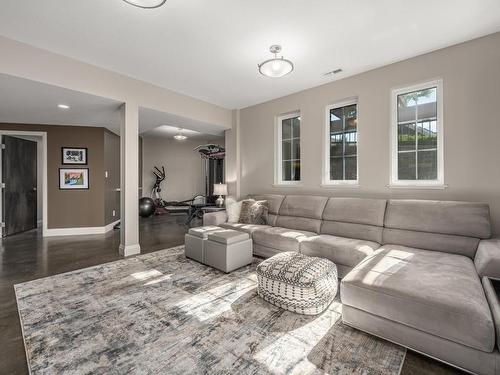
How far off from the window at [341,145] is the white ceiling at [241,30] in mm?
649

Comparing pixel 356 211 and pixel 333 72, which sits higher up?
pixel 333 72

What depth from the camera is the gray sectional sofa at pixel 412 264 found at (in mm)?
1397

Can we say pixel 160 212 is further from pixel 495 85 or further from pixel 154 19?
pixel 495 85

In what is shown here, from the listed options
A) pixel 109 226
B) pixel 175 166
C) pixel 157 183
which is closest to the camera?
pixel 109 226

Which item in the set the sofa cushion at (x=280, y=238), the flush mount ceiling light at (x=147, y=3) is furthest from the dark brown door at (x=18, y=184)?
the sofa cushion at (x=280, y=238)

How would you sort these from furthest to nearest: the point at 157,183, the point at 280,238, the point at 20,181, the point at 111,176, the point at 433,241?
the point at 157,183 → the point at 111,176 → the point at 20,181 → the point at 280,238 → the point at 433,241

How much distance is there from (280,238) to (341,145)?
6.38ft

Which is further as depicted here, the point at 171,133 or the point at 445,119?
the point at 171,133

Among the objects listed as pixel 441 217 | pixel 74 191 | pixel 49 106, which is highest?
pixel 49 106

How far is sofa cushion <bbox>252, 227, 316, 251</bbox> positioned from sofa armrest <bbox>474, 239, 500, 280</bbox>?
1662 mm

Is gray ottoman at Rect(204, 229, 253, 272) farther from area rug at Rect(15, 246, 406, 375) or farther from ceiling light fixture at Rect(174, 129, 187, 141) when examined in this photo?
ceiling light fixture at Rect(174, 129, 187, 141)

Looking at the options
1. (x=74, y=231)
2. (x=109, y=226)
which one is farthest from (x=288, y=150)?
(x=74, y=231)

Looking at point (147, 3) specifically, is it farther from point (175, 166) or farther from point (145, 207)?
point (175, 166)

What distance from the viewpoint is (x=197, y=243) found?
3.37 m
